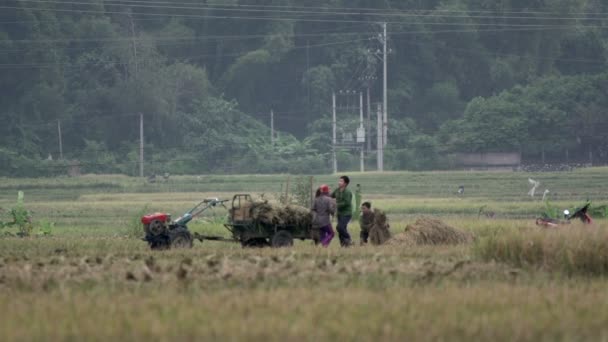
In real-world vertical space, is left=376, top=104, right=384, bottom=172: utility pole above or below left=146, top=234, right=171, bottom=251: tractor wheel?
above

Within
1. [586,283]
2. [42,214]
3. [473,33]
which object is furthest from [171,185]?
[586,283]

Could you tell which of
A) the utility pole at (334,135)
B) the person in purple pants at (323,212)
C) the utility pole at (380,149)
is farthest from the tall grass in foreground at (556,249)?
the utility pole at (334,135)

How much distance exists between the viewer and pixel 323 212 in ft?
74.5

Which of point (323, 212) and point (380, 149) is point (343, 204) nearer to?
point (323, 212)

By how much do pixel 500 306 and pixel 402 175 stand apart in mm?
55859

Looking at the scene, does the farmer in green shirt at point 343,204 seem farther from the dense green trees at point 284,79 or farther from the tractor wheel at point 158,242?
the dense green trees at point 284,79

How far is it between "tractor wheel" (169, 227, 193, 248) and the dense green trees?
52961 mm

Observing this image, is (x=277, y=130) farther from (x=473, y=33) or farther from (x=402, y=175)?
(x=402, y=175)

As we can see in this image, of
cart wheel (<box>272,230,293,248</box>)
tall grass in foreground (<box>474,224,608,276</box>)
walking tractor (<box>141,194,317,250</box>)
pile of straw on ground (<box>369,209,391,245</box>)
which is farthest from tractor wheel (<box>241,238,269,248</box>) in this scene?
tall grass in foreground (<box>474,224,608,276</box>)

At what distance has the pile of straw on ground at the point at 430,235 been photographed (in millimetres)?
23219

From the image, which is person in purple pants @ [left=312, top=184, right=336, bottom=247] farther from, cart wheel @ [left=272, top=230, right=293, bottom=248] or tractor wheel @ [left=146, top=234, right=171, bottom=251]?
tractor wheel @ [left=146, top=234, right=171, bottom=251]

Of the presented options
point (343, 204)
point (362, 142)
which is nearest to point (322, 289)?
point (343, 204)

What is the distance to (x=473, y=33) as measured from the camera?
8888 centimetres

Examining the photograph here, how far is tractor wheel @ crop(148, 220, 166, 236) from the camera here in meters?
22.5
